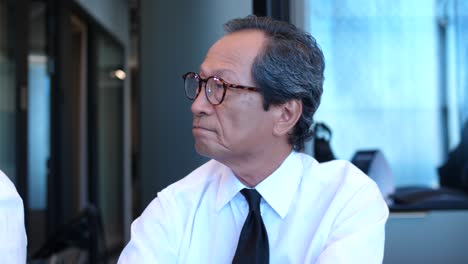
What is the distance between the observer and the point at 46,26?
479 cm

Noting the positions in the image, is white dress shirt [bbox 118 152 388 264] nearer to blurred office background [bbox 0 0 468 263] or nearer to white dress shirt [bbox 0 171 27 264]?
white dress shirt [bbox 0 171 27 264]

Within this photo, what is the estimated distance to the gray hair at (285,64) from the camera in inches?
51.3

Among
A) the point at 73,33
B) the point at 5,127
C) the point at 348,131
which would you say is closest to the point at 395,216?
the point at 348,131

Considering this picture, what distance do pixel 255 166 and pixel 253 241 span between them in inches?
7.9

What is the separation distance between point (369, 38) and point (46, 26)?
9.85 ft

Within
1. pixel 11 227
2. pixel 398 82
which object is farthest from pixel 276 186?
pixel 398 82

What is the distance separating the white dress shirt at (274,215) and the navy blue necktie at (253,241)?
4 centimetres

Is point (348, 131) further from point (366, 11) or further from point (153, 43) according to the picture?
point (153, 43)

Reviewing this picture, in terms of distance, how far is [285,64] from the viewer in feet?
4.35

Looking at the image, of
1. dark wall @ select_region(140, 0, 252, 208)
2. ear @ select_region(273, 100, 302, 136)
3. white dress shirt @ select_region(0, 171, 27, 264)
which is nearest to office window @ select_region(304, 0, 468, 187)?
dark wall @ select_region(140, 0, 252, 208)

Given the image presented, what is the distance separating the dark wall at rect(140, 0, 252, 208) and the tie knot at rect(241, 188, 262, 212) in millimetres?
727

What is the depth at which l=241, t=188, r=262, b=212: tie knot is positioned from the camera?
50.7 inches

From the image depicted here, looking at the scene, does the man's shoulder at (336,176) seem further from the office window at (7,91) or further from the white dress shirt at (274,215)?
the office window at (7,91)

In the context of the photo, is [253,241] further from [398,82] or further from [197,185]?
[398,82]
